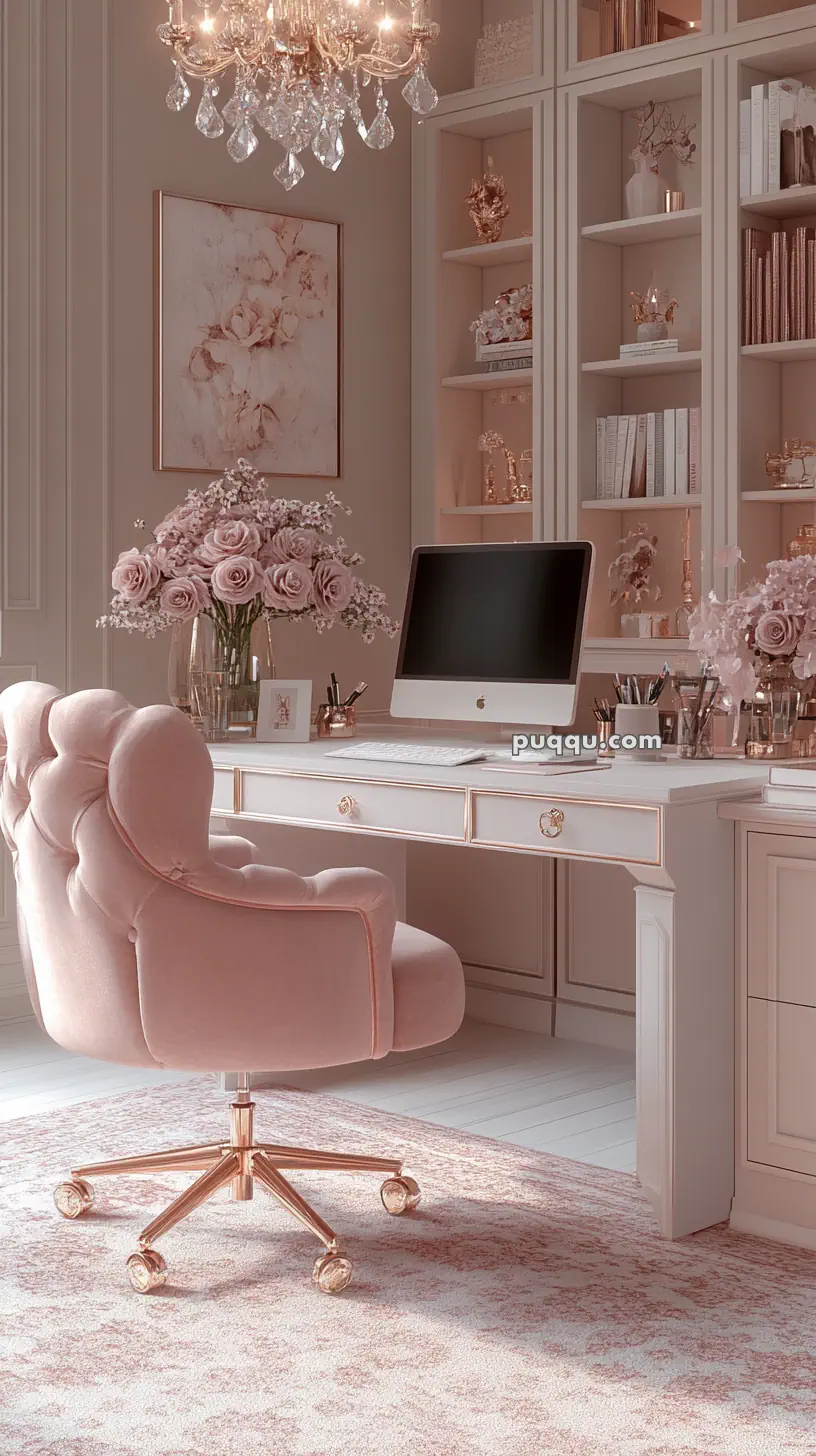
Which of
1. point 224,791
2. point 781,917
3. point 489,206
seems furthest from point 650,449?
point 781,917

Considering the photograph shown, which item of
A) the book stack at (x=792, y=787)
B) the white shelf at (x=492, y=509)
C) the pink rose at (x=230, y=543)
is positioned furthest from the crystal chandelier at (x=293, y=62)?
the white shelf at (x=492, y=509)

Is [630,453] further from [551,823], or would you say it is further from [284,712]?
[551,823]

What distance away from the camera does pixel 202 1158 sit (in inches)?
118

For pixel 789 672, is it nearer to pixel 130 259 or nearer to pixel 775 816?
pixel 775 816

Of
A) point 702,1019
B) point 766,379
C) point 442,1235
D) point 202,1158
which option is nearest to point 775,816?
point 702,1019

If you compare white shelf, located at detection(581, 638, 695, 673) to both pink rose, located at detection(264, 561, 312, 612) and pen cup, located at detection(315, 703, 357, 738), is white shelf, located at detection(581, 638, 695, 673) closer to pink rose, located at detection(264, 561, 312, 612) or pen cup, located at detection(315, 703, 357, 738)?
pen cup, located at detection(315, 703, 357, 738)

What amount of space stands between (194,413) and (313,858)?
1.35 m

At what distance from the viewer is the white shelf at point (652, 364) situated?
4352mm

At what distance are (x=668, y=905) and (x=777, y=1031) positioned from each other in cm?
31

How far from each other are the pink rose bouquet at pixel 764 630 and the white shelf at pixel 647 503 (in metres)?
1.04

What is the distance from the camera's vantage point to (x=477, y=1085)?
4.05 metres

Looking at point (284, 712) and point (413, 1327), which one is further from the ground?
point (284, 712)

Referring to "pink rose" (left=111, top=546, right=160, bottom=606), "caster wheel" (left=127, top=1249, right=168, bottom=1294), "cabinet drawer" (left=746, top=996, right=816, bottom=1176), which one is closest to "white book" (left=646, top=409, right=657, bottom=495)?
"pink rose" (left=111, top=546, right=160, bottom=606)

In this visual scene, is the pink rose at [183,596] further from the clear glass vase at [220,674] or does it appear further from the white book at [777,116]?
the white book at [777,116]
